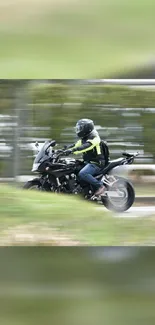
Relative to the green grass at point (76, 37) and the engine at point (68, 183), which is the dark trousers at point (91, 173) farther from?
the green grass at point (76, 37)

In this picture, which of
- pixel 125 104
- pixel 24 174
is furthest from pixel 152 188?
pixel 24 174

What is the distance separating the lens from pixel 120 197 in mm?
1366

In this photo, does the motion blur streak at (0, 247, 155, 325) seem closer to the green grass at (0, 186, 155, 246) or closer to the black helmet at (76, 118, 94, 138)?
the green grass at (0, 186, 155, 246)

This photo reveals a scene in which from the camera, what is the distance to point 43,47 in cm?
83

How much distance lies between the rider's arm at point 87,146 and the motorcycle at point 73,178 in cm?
5

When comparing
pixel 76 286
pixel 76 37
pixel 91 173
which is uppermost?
pixel 76 37

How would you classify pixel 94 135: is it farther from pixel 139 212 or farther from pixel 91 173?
pixel 139 212

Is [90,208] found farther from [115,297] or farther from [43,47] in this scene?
[43,47]

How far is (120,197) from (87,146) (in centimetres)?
28

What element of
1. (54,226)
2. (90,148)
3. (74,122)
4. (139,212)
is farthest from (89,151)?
(54,226)

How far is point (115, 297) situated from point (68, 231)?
0.16 meters

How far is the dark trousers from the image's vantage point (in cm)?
161

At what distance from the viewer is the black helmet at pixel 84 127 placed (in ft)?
4.80

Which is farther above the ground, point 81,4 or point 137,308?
point 81,4
